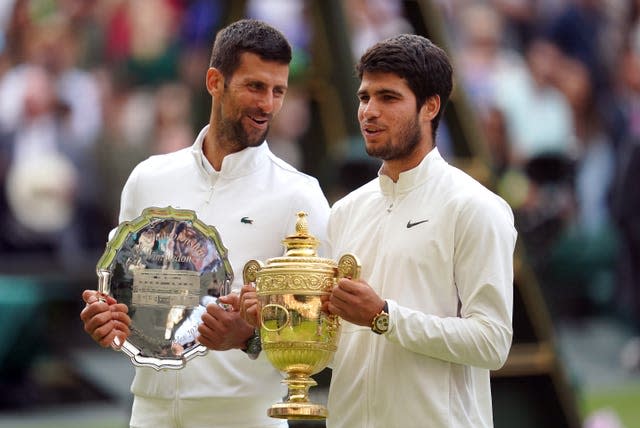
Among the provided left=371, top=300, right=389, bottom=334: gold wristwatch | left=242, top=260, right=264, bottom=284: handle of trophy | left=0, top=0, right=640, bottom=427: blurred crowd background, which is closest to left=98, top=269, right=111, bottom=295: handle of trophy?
left=242, top=260, right=264, bottom=284: handle of trophy

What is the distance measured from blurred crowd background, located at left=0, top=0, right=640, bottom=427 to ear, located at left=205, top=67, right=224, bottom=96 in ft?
15.9

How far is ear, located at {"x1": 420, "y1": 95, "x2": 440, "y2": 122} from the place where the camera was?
5.02m

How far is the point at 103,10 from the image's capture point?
14.8 m

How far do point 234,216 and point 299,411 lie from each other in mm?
808

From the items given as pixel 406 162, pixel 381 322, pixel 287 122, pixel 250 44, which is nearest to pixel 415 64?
pixel 406 162

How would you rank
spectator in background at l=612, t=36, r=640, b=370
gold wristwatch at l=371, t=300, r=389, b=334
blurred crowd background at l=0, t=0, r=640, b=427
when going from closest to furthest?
gold wristwatch at l=371, t=300, r=389, b=334 < blurred crowd background at l=0, t=0, r=640, b=427 < spectator in background at l=612, t=36, r=640, b=370

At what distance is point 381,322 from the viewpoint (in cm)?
471

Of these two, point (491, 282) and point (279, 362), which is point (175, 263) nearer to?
point (279, 362)

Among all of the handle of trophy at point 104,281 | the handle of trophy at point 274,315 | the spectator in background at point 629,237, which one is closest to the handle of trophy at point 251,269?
the handle of trophy at point 274,315

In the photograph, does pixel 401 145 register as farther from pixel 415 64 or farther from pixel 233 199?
pixel 233 199

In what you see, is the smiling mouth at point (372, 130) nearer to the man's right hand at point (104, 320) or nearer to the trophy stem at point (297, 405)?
the trophy stem at point (297, 405)

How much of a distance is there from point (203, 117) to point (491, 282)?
3236 mm

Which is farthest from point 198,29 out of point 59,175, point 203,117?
point 203,117

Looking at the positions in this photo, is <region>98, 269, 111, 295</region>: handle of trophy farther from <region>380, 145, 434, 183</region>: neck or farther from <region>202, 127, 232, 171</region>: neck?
<region>380, 145, 434, 183</region>: neck
